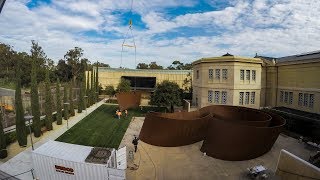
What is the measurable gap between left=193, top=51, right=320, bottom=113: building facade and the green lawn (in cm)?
1307

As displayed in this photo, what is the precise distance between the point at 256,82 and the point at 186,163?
79.9 feet

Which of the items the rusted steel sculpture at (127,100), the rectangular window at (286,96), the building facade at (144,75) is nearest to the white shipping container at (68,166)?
the rusted steel sculpture at (127,100)

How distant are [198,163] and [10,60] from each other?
84.7m

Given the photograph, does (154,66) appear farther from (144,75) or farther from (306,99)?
(306,99)

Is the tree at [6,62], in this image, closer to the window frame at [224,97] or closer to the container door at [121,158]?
the window frame at [224,97]

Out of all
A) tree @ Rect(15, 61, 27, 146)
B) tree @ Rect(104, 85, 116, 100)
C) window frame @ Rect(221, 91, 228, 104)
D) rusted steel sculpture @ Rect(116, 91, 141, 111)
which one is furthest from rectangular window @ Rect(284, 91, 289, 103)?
tree @ Rect(104, 85, 116, 100)

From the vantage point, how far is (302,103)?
3791 centimetres

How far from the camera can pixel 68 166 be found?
17.1m

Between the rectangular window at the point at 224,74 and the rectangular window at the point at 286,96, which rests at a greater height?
the rectangular window at the point at 224,74

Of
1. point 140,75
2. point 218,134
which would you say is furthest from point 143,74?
point 218,134

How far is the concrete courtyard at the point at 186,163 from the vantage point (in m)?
20.4

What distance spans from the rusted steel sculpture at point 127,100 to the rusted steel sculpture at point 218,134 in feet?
54.2

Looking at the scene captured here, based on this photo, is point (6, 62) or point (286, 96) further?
point (6, 62)

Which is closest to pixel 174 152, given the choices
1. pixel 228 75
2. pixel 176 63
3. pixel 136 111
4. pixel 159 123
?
pixel 159 123
